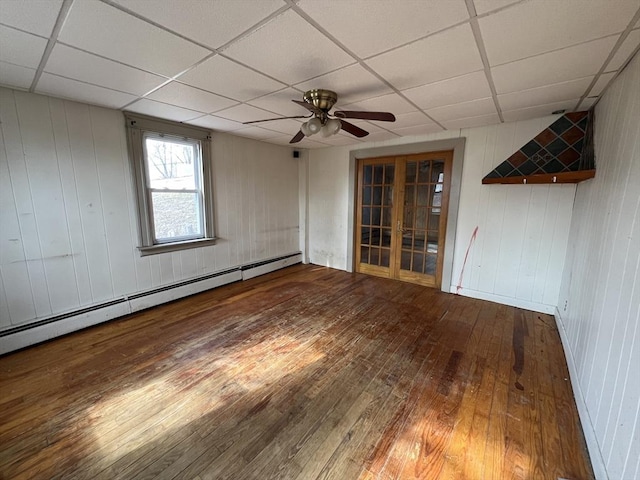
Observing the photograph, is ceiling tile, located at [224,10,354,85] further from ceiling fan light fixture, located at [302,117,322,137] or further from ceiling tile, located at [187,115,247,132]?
ceiling tile, located at [187,115,247,132]

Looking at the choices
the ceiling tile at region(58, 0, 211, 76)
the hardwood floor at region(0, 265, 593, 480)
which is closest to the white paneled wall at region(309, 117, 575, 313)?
the hardwood floor at region(0, 265, 593, 480)

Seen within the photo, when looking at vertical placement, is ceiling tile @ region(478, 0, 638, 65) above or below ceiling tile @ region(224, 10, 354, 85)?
below

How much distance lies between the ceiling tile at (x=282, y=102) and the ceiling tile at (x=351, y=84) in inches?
7.0

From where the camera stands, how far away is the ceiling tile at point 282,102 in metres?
2.42

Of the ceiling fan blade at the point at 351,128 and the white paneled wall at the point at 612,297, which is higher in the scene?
the ceiling fan blade at the point at 351,128

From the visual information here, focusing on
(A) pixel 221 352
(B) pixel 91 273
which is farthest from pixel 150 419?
(B) pixel 91 273

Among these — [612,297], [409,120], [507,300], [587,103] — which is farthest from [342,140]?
[612,297]

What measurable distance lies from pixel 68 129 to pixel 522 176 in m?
4.99

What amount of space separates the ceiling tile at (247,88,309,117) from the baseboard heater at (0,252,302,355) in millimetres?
2612

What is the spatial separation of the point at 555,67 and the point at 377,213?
2.95 meters

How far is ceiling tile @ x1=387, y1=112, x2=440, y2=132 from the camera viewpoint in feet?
10.1

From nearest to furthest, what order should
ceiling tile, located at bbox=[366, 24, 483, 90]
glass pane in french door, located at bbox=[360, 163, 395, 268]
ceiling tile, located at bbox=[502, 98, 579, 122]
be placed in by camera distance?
ceiling tile, located at bbox=[366, 24, 483, 90]
ceiling tile, located at bbox=[502, 98, 579, 122]
glass pane in french door, located at bbox=[360, 163, 395, 268]

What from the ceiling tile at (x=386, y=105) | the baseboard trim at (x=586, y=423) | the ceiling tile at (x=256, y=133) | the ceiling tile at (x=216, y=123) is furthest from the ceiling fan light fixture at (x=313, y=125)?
the baseboard trim at (x=586, y=423)

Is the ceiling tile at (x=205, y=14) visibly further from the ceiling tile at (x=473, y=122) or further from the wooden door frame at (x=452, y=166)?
the wooden door frame at (x=452, y=166)
